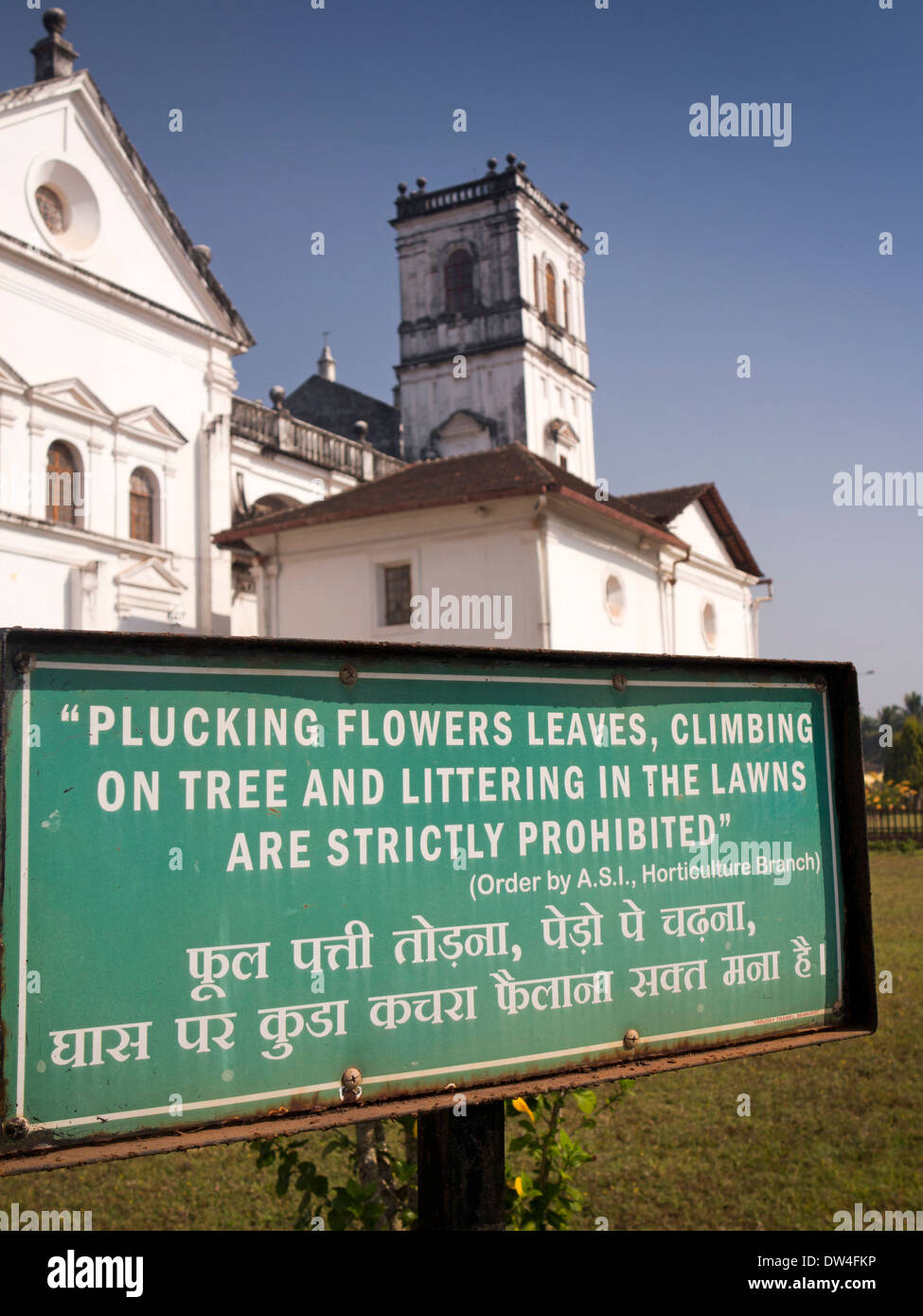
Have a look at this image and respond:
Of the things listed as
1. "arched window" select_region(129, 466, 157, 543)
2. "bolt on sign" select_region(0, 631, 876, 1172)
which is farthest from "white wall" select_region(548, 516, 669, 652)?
"bolt on sign" select_region(0, 631, 876, 1172)

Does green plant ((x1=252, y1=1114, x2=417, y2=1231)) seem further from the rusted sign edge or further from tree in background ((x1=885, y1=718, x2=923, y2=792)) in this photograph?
tree in background ((x1=885, y1=718, x2=923, y2=792))

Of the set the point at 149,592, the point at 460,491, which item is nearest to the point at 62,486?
the point at 149,592

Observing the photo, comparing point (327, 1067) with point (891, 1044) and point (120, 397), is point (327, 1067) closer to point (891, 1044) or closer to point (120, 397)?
point (891, 1044)

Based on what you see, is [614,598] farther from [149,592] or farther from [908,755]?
[908,755]

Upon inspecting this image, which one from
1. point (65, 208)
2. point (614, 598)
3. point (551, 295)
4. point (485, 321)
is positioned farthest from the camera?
point (551, 295)

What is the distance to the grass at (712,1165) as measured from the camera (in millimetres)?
4406

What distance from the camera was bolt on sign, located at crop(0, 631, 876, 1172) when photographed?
142cm

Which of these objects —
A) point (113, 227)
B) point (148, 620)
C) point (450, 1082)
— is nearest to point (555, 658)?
point (450, 1082)

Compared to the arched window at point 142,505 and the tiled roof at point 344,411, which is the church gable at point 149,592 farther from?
the tiled roof at point 344,411

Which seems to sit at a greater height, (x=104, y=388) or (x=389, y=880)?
(x=104, y=388)

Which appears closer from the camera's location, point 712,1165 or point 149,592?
point 712,1165

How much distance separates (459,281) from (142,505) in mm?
20367

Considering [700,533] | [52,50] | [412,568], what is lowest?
[412,568]

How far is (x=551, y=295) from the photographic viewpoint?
3762cm
